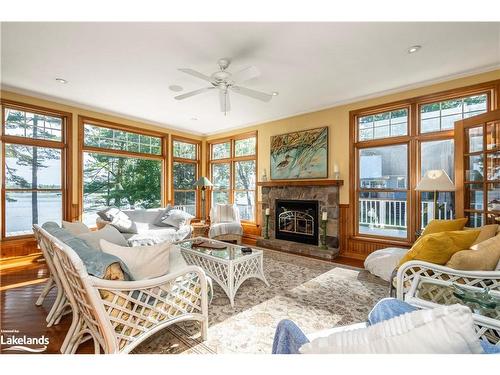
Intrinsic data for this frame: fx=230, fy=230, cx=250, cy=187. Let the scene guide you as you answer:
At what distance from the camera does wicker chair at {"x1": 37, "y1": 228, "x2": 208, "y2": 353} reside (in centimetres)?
135

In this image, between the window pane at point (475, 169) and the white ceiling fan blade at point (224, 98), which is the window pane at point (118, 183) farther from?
the window pane at point (475, 169)

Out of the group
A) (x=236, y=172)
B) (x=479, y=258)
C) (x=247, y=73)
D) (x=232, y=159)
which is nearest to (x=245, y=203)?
(x=236, y=172)

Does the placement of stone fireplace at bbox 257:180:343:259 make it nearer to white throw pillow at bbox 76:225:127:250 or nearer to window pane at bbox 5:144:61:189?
white throw pillow at bbox 76:225:127:250

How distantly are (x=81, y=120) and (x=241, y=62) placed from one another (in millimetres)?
3529

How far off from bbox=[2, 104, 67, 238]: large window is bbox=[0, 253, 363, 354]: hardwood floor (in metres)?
0.98

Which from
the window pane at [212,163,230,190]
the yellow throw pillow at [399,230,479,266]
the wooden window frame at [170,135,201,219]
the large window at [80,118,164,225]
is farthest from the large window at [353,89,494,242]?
the large window at [80,118,164,225]

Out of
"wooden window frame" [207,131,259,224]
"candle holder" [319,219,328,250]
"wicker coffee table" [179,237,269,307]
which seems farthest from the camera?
"wooden window frame" [207,131,259,224]

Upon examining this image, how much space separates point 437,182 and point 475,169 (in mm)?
450

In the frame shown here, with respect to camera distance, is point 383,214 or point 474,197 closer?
point 474,197

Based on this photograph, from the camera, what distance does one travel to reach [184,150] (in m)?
6.27

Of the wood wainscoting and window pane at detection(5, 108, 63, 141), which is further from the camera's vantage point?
the wood wainscoting

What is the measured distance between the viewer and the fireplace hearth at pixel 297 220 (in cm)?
455

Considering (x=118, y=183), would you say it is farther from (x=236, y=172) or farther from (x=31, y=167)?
(x=236, y=172)

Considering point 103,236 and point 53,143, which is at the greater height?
point 53,143
